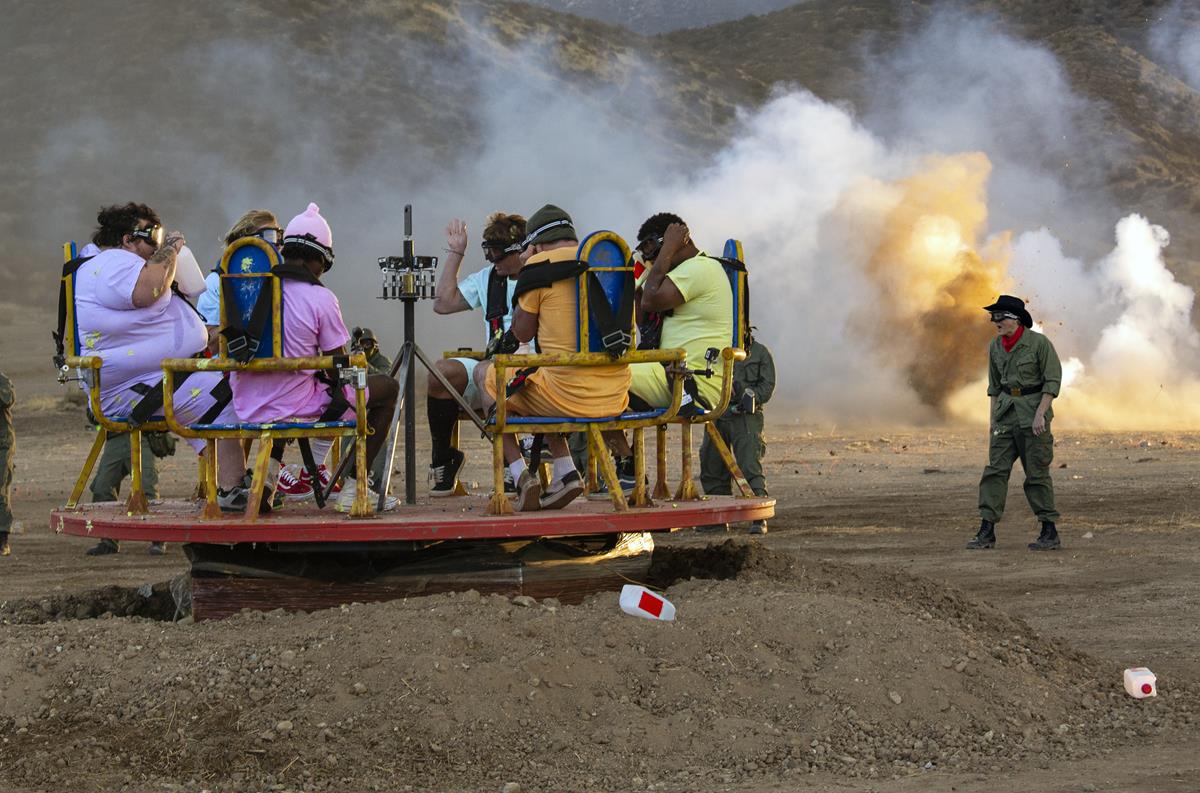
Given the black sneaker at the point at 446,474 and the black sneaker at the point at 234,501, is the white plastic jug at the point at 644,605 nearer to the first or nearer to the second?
the black sneaker at the point at 234,501

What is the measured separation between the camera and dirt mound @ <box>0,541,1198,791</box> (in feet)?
21.8

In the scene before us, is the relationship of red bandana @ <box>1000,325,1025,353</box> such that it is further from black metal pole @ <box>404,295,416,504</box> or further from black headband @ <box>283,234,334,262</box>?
black headband @ <box>283,234,334,262</box>

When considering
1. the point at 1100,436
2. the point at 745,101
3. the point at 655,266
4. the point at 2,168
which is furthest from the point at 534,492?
the point at 745,101

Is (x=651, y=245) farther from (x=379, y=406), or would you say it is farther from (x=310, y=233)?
(x=310, y=233)

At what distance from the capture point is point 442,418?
9.42 metres

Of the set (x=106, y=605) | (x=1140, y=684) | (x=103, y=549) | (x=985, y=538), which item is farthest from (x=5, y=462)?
(x=1140, y=684)

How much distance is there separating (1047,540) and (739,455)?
8.59 feet

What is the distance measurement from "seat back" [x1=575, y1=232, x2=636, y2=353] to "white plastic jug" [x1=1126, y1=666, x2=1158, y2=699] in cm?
279

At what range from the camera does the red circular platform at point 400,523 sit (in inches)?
306

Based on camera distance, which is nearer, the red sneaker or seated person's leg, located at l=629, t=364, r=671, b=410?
the red sneaker

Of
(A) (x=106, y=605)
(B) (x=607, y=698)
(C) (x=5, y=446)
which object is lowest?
(A) (x=106, y=605)

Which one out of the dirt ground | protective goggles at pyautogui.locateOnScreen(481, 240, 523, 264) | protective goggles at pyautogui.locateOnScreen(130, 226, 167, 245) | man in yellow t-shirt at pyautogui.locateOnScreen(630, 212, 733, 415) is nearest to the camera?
the dirt ground

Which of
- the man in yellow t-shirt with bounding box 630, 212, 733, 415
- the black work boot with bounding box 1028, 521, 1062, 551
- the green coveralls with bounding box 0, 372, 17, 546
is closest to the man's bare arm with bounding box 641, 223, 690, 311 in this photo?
the man in yellow t-shirt with bounding box 630, 212, 733, 415

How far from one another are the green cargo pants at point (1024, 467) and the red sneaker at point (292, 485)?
6208mm
